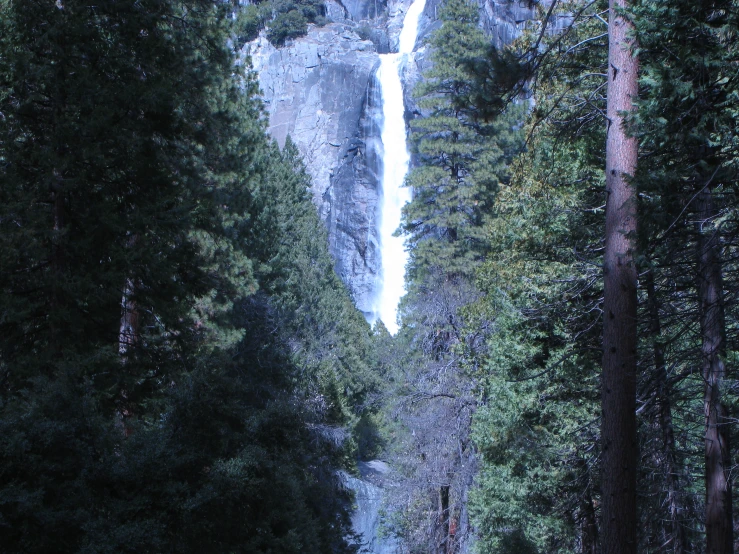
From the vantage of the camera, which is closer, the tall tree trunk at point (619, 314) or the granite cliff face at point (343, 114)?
the tall tree trunk at point (619, 314)

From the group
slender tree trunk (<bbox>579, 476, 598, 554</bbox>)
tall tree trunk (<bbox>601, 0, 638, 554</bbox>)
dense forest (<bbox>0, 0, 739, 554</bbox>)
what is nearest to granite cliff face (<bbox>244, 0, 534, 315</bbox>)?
dense forest (<bbox>0, 0, 739, 554</bbox>)

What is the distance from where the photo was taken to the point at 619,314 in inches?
252

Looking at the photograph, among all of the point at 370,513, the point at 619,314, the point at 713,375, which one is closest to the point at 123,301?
the point at 619,314

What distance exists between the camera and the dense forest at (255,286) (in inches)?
250

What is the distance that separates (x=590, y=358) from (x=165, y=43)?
739cm

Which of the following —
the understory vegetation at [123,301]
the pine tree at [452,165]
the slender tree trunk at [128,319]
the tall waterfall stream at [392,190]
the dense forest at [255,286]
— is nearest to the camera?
the understory vegetation at [123,301]

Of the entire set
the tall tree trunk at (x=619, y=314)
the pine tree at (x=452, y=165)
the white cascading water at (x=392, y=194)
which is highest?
the white cascading water at (x=392, y=194)

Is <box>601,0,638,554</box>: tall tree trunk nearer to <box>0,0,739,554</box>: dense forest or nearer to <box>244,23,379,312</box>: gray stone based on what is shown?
<box>0,0,739,554</box>: dense forest

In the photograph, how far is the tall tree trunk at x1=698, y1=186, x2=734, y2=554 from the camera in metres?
6.67

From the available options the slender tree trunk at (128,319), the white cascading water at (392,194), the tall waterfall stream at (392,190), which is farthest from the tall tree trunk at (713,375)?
the white cascading water at (392,194)

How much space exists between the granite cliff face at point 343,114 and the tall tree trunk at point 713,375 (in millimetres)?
40417

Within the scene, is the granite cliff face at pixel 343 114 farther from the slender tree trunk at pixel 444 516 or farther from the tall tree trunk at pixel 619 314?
the tall tree trunk at pixel 619 314

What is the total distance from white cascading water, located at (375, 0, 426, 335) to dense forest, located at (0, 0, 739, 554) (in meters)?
31.5

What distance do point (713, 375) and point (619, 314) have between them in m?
1.36
